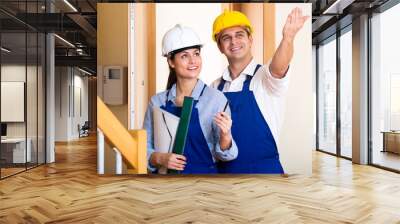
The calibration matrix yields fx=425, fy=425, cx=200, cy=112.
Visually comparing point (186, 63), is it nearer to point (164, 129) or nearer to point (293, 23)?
point (164, 129)

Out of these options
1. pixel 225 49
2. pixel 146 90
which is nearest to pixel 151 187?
pixel 146 90

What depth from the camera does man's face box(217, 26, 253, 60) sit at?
21.4 feet

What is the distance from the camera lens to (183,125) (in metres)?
6.37

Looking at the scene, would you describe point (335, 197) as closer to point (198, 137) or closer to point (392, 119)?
point (198, 137)

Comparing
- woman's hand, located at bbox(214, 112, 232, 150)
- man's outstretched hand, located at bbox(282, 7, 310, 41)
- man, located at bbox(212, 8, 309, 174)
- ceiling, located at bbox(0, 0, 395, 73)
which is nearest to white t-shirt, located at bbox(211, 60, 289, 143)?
man, located at bbox(212, 8, 309, 174)

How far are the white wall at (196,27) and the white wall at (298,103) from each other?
1104mm

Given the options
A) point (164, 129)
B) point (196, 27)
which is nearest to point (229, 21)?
point (196, 27)

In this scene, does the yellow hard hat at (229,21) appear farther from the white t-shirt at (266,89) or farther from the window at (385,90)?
the window at (385,90)

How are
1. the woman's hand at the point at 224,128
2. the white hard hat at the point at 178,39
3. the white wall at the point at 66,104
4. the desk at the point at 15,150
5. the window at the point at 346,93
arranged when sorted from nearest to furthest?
1. the woman's hand at the point at 224,128
2. the white hard hat at the point at 178,39
3. the desk at the point at 15,150
4. the window at the point at 346,93
5. the white wall at the point at 66,104

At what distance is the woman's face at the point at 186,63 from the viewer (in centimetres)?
645

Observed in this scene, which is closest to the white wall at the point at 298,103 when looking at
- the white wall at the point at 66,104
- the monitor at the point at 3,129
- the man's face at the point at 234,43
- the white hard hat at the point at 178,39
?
the man's face at the point at 234,43

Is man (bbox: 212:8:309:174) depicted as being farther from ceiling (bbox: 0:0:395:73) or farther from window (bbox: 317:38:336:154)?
window (bbox: 317:38:336:154)

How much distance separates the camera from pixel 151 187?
19.1ft

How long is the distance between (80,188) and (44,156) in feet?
10.9
